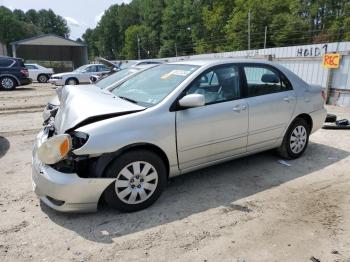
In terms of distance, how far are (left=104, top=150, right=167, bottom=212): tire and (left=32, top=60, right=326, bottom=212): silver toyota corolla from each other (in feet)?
0.04

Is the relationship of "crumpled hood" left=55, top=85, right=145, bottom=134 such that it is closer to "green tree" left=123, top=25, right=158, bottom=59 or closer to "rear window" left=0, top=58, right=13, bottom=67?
"rear window" left=0, top=58, right=13, bottom=67

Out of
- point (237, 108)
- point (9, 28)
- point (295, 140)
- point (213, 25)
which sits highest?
point (9, 28)

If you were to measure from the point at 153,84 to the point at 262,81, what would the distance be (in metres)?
1.67

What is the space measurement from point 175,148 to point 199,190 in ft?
2.57

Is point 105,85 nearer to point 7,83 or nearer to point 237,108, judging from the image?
point 237,108

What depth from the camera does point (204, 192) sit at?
4.12 m

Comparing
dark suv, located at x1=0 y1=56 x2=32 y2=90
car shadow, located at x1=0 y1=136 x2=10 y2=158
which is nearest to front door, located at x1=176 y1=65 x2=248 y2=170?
car shadow, located at x1=0 y1=136 x2=10 y2=158

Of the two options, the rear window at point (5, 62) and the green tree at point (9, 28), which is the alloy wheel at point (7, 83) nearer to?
the rear window at point (5, 62)

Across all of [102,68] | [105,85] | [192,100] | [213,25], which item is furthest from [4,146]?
[213,25]

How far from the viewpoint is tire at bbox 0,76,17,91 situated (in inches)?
671

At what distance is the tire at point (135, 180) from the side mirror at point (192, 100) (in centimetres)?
67

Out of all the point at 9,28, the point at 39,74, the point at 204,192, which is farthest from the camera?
the point at 9,28

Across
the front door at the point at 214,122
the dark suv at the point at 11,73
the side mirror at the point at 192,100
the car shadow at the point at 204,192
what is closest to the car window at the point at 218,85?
the front door at the point at 214,122

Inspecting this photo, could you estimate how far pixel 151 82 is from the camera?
432 centimetres
